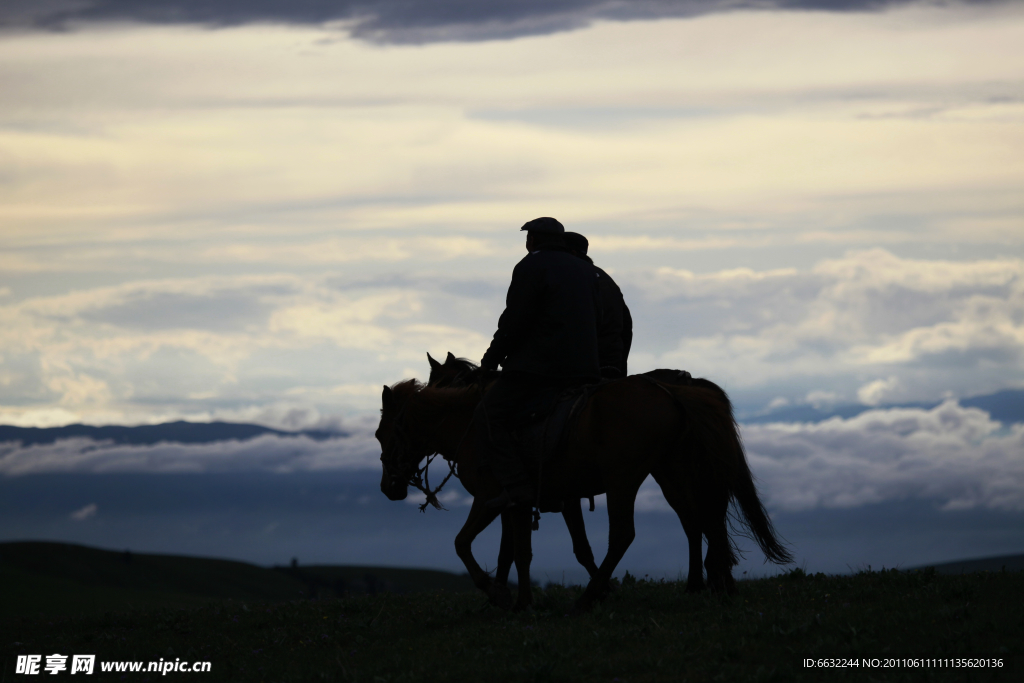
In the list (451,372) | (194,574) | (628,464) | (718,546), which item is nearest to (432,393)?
(451,372)

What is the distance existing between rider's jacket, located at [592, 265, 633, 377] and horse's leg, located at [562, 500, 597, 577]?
1560mm

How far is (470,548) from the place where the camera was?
414 inches

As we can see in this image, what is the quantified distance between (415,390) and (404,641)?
298 centimetres

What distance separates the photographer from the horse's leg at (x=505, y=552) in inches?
421

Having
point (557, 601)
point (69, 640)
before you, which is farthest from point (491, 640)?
point (69, 640)

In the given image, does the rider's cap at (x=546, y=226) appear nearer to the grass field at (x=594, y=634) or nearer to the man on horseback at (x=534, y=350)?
the man on horseback at (x=534, y=350)

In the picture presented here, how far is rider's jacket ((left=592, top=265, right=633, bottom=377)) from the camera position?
11172 millimetres

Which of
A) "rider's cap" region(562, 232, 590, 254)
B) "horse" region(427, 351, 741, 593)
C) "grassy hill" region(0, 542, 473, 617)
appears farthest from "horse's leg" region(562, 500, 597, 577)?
"grassy hill" region(0, 542, 473, 617)

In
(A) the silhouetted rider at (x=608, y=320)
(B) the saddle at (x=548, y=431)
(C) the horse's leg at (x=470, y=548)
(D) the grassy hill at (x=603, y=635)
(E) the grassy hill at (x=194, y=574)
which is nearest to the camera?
(D) the grassy hill at (x=603, y=635)

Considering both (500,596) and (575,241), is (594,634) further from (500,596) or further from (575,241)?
(575,241)

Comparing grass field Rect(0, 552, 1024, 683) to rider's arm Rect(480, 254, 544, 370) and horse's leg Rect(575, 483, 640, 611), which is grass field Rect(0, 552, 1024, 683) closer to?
horse's leg Rect(575, 483, 640, 611)

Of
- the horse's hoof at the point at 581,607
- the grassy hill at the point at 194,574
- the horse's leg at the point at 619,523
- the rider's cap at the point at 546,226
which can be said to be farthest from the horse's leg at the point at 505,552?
the grassy hill at the point at 194,574

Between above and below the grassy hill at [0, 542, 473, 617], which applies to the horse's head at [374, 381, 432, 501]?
above

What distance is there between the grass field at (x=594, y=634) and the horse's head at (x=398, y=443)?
4.66 ft
